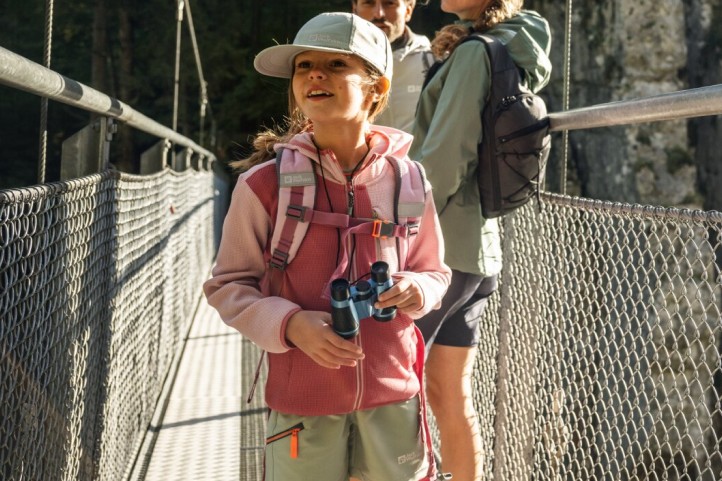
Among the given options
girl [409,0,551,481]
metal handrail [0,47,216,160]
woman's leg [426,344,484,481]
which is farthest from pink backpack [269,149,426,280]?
woman's leg [426,344,484,481]

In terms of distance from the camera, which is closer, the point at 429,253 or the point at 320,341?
the point at 320,341

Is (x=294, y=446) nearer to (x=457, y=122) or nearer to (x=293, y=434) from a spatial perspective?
(x=293, y=434)

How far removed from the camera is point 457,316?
224 cm

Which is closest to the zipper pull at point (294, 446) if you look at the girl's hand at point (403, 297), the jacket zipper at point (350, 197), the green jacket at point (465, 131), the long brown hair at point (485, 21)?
the girl's hand at point (403, 297)

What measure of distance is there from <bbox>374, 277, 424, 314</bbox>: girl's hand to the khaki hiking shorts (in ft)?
0.54

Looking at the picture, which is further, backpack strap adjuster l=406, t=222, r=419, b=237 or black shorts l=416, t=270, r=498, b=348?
black shorts l=416, t=270, r=498, b=348

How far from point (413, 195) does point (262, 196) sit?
0.82 feet

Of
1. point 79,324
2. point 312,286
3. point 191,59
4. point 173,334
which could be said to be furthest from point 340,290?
point 191,59

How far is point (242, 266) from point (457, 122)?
737 millimetres

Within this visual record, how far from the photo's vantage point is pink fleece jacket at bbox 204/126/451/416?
1584 mm

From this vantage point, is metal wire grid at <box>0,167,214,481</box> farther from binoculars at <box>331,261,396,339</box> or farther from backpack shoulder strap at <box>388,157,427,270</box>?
backpack shoulder strap at <box>388,157,427,270</box>

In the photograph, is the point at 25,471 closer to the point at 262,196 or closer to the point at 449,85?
the point at 262,196

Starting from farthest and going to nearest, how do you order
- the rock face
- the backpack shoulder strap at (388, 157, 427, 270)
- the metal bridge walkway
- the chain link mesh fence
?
the rock face, the metal bridge walkway, the backpack shoulder strap at (388, 157, 427, 270), the chain link mesh fence

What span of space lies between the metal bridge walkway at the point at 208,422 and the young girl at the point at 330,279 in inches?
50.3
